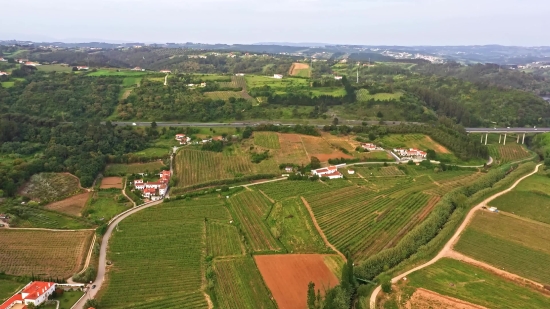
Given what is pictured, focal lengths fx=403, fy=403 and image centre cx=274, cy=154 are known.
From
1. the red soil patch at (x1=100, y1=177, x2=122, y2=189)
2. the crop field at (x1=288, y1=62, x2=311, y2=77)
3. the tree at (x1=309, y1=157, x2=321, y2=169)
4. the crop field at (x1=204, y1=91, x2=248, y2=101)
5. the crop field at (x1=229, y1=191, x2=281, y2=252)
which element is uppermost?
the crop field at (x1=288, y1=62, x2=311, y2=77)

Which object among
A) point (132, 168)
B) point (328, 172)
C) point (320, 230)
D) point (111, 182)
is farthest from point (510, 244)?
point (132, 168)

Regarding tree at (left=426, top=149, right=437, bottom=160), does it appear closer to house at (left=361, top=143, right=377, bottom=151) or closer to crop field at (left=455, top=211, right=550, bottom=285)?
house at (left=361, top=143, right=377, bottom=151)

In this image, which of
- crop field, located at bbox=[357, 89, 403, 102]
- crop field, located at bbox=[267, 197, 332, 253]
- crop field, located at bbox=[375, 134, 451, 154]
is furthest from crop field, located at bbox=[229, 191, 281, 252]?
crop field, located at bbox=[357, 89, 403, 102]

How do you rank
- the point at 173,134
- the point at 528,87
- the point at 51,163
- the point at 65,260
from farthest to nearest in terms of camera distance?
the point at 528,87 → the point at 173,134 → the point at 51,163 → the point at 65,260

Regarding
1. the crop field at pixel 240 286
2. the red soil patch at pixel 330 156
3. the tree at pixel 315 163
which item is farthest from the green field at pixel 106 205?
the red soil patch at pixel 330 156

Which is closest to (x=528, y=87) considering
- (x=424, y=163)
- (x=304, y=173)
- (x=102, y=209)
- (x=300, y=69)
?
(x=300, y=69)

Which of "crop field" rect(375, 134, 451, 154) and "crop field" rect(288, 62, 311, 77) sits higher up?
"crop field" rect(288, 62, 311, 77)

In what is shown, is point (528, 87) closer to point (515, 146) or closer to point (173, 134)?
point (515, 146)
